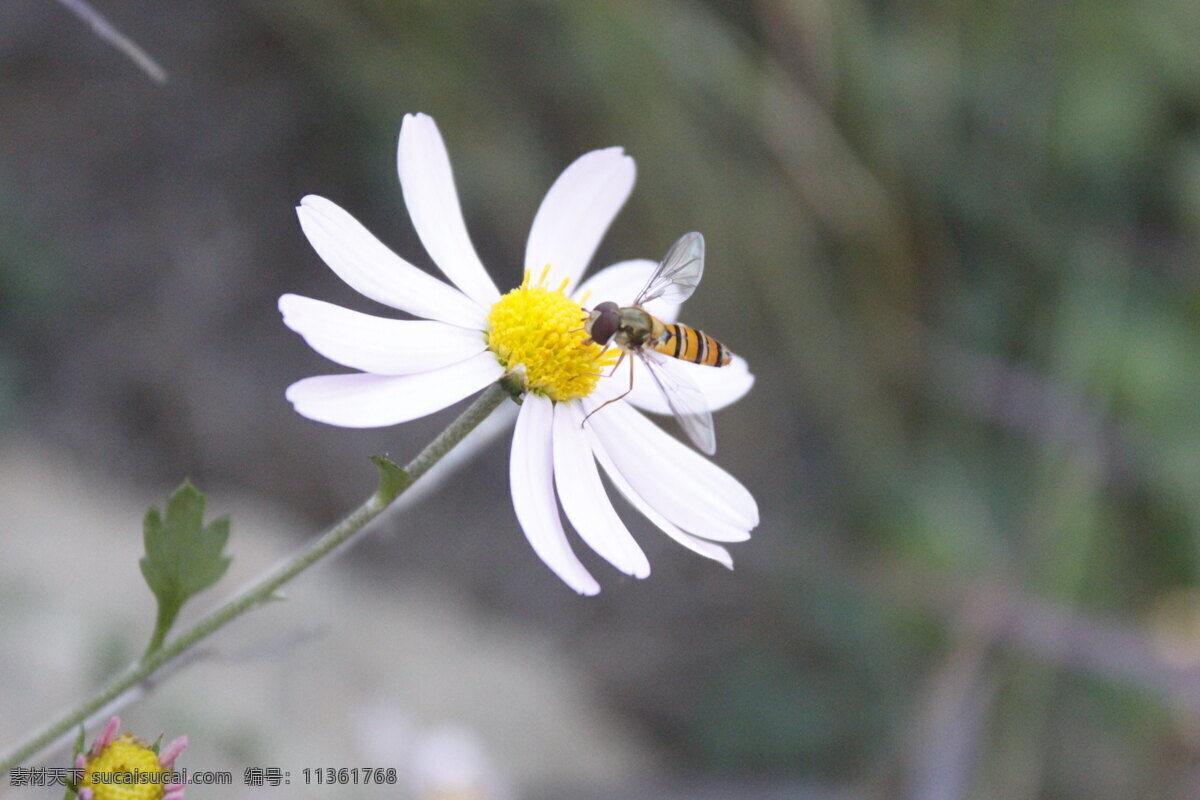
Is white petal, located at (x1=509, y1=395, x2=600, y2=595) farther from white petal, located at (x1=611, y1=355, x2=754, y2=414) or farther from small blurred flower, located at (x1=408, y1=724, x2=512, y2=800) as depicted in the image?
small blurred flower, located at (x1=408, y1=724, x2=512, y2=800)

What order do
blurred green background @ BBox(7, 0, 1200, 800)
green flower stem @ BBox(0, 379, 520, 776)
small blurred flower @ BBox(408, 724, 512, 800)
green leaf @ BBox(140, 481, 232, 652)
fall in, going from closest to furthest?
green flower stem @ BBox(0, 379, 520, 776)
green leaf @ BBox(140, 481, 232, 652)
small blurred flower @ BBox(408, 724, 512, 800)
blurred green background @ BBox(7, 0, 1200, 800)

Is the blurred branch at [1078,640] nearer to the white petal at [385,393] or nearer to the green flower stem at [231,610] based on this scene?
the white petal at [385,393]

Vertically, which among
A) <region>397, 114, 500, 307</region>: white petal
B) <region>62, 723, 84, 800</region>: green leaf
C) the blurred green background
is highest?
the blurred green background

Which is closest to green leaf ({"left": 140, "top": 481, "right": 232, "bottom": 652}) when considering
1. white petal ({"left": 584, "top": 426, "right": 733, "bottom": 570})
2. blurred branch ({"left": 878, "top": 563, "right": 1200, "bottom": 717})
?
white petal ({"left": 584, "top": 426, "right": 733, "bottom": 570})

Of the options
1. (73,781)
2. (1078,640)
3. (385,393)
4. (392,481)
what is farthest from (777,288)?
(73,781)

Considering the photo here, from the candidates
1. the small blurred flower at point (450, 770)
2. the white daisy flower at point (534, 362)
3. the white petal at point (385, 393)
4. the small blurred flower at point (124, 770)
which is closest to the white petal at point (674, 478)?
the white daisy flower at point (534, 362)

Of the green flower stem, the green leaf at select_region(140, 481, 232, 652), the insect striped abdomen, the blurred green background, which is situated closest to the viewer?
the green flower stem
